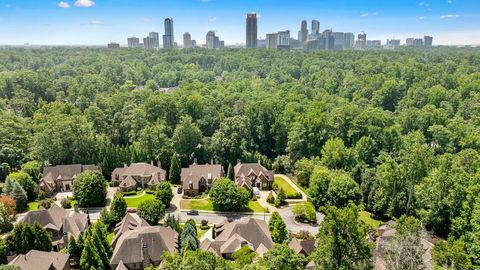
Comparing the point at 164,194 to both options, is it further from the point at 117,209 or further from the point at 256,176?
the point at 256,176

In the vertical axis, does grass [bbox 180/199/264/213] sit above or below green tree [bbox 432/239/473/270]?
below

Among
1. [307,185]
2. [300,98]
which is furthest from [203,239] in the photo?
[300,98]

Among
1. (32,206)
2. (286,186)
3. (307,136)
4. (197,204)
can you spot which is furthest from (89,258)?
(307,136)

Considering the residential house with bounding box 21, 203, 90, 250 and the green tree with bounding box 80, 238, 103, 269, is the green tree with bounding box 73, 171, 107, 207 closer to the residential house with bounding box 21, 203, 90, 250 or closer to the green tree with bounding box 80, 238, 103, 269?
the residential house with bounding box 21, 203, 90, 250

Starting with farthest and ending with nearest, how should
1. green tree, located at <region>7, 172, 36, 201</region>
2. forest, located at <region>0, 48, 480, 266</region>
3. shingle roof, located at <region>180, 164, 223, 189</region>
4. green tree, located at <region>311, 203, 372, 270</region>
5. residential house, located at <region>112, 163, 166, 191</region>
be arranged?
1. residential house, located at <region>112, 163, 166, 191</region>
2. shingle roof, located at <region>180, 164, 223, 189</region>
3. green tree, located at <region>7, 172, 36, 201</region>
4. forest, located at <region>0, 48, 480, 266</region>
5. green tree, located at <region>311, 203, 372, 270</region>

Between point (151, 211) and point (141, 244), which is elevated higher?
point (151, 211)

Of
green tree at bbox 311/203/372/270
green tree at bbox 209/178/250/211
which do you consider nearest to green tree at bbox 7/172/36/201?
green tree at bbox 209/178/250/211

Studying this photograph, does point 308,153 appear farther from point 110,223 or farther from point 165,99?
point 110,223
